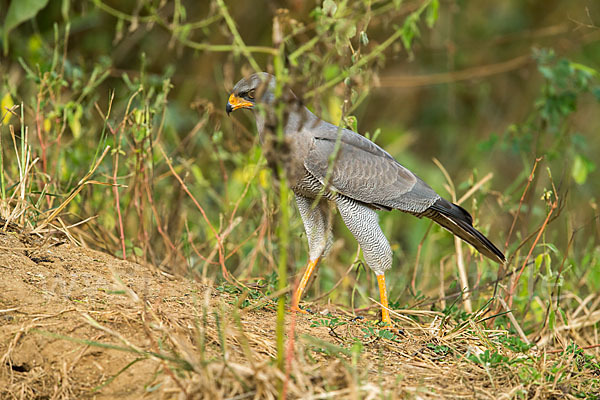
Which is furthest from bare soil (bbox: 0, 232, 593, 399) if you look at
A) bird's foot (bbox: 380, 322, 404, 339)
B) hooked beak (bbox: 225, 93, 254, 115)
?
hooked beak (bbox: 225, 93, 254, 115)

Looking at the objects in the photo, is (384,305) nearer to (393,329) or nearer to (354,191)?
(393,329)

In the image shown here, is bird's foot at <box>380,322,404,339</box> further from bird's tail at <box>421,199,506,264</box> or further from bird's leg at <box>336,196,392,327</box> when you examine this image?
bird's tail at <box>421,199,506,264</box>

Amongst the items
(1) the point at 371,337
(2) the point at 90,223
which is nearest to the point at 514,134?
(1) the point at 371,337

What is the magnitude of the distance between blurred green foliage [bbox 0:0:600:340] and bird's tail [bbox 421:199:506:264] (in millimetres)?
186

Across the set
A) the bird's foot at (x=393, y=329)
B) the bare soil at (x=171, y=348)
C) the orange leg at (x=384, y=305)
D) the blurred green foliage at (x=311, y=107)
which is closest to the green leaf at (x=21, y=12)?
the blurred green foliage at (x=311, y=107)

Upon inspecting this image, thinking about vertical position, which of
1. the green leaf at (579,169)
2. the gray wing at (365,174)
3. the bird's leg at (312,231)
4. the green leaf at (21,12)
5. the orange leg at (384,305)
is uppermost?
the green leaf at (21,12)

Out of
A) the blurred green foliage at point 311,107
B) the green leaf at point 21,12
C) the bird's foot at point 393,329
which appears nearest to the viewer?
the bird's foot at point 393,329

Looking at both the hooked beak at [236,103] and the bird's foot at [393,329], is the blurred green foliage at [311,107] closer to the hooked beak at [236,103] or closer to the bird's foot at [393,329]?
the hooked beak at [236,103]

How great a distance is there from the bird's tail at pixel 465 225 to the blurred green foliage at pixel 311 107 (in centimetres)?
19

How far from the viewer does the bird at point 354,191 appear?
4.24 metres

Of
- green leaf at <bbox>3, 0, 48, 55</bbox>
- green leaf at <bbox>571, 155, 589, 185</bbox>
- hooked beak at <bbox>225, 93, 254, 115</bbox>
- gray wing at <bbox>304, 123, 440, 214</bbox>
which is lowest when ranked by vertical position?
green leaf at <bbox>571, 155, 589, 185</bbox>

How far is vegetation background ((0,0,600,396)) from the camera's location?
437 cm

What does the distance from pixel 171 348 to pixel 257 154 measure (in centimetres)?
265

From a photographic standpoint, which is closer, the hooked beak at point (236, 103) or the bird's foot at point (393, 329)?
the bird's foot at point (393, 329)
